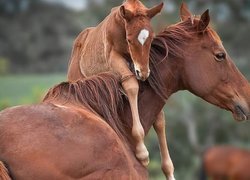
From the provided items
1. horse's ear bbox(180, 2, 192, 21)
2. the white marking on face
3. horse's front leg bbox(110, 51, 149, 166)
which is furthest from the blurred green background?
the white marking on face

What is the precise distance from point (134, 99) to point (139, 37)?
1.50 feet

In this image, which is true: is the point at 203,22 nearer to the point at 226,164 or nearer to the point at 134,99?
the point at 134,99

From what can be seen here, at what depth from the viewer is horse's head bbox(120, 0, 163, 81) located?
18.3 ft

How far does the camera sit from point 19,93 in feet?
81.7

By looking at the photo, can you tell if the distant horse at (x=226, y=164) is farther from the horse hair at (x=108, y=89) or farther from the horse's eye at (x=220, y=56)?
the horse hair at (x=108, y=89)

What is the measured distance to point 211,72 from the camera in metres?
6.16

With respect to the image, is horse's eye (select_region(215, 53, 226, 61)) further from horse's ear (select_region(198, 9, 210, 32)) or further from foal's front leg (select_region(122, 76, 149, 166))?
foal's front leg (select_region(122, 76, 149, 166))

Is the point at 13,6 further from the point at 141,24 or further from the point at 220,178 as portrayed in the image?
the point at 141,24

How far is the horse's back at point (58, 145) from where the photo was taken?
4.79 m

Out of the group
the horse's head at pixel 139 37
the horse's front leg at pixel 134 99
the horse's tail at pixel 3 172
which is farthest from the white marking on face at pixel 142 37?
the horse's tail at pixel 3 172

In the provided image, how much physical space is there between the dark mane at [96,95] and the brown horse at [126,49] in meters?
0.11

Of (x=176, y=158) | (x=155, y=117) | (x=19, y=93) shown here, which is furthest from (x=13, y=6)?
(x=155, y=117)

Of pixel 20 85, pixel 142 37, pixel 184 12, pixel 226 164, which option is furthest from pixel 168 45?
pixel 20 85

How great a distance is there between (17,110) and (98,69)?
3.88 ft
